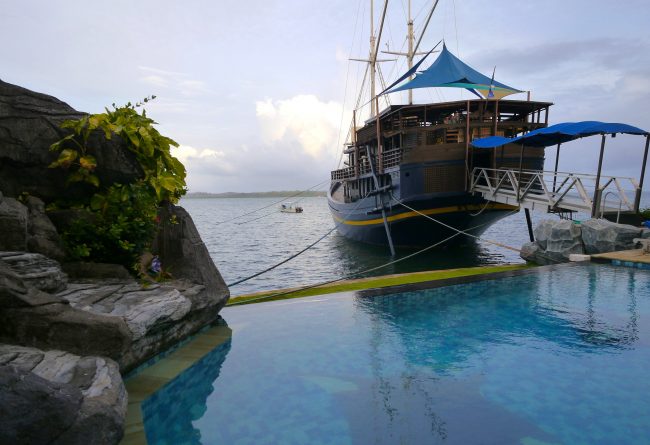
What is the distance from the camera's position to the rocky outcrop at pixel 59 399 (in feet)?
7.87

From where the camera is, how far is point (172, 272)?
5840 mm

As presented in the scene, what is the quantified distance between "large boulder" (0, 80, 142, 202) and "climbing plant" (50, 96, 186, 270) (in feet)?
0.33

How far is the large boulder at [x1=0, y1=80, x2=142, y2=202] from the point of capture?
4.92m

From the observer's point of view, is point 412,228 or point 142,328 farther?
point 412,228

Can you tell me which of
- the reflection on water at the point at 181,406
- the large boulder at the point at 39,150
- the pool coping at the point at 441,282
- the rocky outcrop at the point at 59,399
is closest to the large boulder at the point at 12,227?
the large boulder at the point at 39,150

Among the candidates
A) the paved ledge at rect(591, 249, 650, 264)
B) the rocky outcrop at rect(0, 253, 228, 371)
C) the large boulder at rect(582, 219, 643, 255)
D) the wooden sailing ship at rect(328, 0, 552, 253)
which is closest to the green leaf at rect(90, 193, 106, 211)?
the rocky outcrop at rect(0, 253, 228, 371)

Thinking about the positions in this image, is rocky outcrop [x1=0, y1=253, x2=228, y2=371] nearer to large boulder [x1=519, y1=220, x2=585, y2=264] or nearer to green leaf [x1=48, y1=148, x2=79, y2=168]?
green leaf [x1=48, y1=148, x2=79, y2=168]

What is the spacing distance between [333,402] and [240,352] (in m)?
1.74

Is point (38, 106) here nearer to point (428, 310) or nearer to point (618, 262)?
point (428, 310)

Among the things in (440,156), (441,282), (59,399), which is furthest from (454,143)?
(59,399)

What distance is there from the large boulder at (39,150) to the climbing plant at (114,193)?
10 centimetres

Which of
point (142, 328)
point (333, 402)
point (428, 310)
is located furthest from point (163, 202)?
point (428, 310)

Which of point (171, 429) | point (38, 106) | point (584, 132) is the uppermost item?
point (584, 132)

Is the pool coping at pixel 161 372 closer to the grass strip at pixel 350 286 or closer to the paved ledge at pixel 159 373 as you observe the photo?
the paved ledge at pixel 159 373
